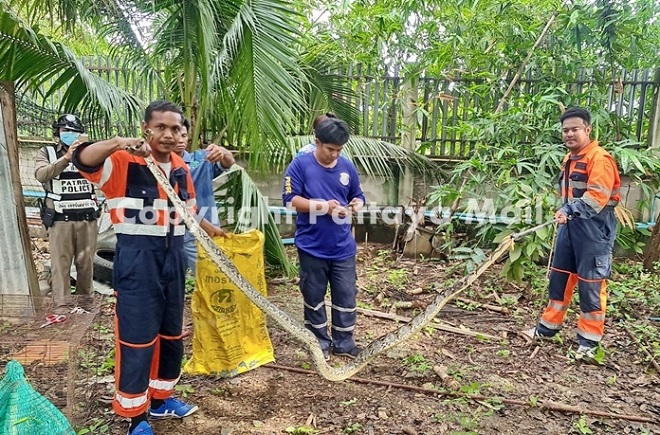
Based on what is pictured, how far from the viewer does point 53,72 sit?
3.49 metres

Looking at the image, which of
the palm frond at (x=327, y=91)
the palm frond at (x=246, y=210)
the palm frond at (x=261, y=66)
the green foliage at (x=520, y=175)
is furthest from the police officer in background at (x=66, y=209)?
the green foliage at (x=520, y=175)

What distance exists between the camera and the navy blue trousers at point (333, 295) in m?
3.36

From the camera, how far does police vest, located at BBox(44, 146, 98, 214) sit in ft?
12.9

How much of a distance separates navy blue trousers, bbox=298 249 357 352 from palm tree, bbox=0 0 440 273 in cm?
117

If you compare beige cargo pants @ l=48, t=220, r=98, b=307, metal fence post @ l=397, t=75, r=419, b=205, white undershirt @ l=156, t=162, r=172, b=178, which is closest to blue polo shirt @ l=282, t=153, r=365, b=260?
white undershirt @ l=156, t=162, r=172, b=178

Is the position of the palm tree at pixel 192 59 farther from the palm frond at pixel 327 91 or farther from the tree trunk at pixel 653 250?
the tree trunk at pixel 653 250

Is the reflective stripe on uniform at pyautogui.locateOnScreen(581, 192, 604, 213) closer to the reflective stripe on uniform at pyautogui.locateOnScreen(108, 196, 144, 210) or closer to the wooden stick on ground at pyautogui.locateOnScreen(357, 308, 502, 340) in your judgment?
the wooden stick on ground at pyautogui.locateOnScreen(357, 308, 502, 340)

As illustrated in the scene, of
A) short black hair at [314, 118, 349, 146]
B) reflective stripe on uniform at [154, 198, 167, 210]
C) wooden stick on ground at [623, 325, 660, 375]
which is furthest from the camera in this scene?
A: wooden stick on ground at [623, 325, 660, 375]

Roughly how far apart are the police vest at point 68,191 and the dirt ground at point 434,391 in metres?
0.93

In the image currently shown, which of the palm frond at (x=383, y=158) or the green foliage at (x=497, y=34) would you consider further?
the palm frond at (x=383, y=158)

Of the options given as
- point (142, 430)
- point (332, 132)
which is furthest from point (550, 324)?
point (142, 430)

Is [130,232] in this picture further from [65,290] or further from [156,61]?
[156,61]

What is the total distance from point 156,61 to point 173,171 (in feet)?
8.47

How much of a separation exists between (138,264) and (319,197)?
1.40 meters
